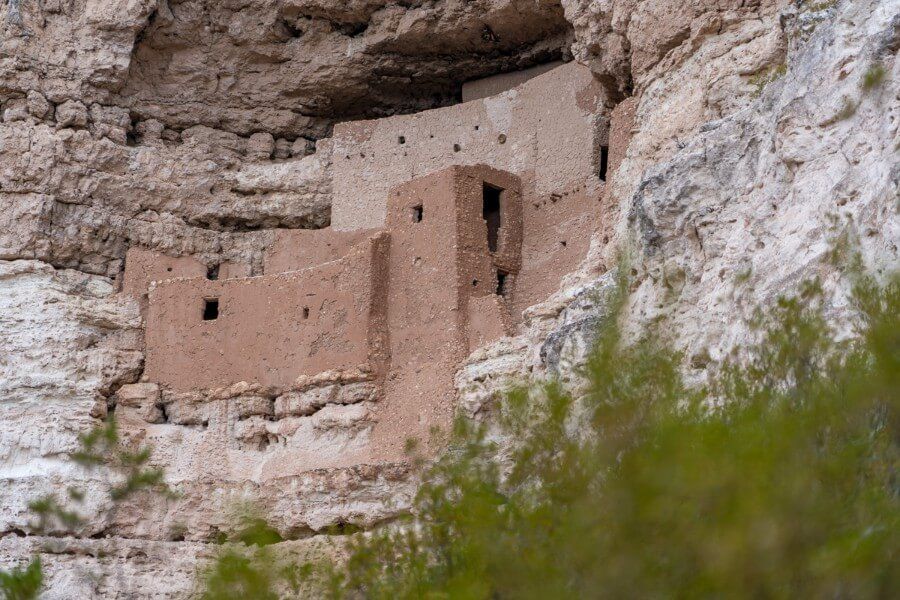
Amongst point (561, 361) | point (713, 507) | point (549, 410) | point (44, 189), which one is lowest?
point (713, 507)

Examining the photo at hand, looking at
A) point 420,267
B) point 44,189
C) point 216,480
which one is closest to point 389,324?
point 420,267

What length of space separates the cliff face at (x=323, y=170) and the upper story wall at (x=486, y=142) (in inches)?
39.9

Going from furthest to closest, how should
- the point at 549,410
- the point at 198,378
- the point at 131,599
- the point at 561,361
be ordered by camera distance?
the point at 198,378 → the point at 131,599 → the point at 561,361 → the point at 549,410

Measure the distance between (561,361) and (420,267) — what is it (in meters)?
6.04

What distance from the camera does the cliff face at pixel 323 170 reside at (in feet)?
38.1

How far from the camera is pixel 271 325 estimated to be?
21.9 m

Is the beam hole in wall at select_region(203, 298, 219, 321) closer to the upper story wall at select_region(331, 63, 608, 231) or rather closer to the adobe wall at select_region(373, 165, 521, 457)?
the upper story wall at select_region(331, 63, 608, 231)

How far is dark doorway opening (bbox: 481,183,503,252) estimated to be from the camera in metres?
21.3

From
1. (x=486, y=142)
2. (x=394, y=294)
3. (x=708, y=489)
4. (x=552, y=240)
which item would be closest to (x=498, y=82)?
(x=486, y=142)

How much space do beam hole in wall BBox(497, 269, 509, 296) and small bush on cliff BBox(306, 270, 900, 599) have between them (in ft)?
33.4

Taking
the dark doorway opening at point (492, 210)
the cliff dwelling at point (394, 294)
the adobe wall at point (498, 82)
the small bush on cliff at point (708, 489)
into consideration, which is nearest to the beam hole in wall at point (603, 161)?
the cliff dwelling at point (394, 294)

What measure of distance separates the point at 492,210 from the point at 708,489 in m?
14.4

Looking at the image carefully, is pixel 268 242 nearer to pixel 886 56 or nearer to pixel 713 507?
pixel 886 56

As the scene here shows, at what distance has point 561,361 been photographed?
49.2 ft
